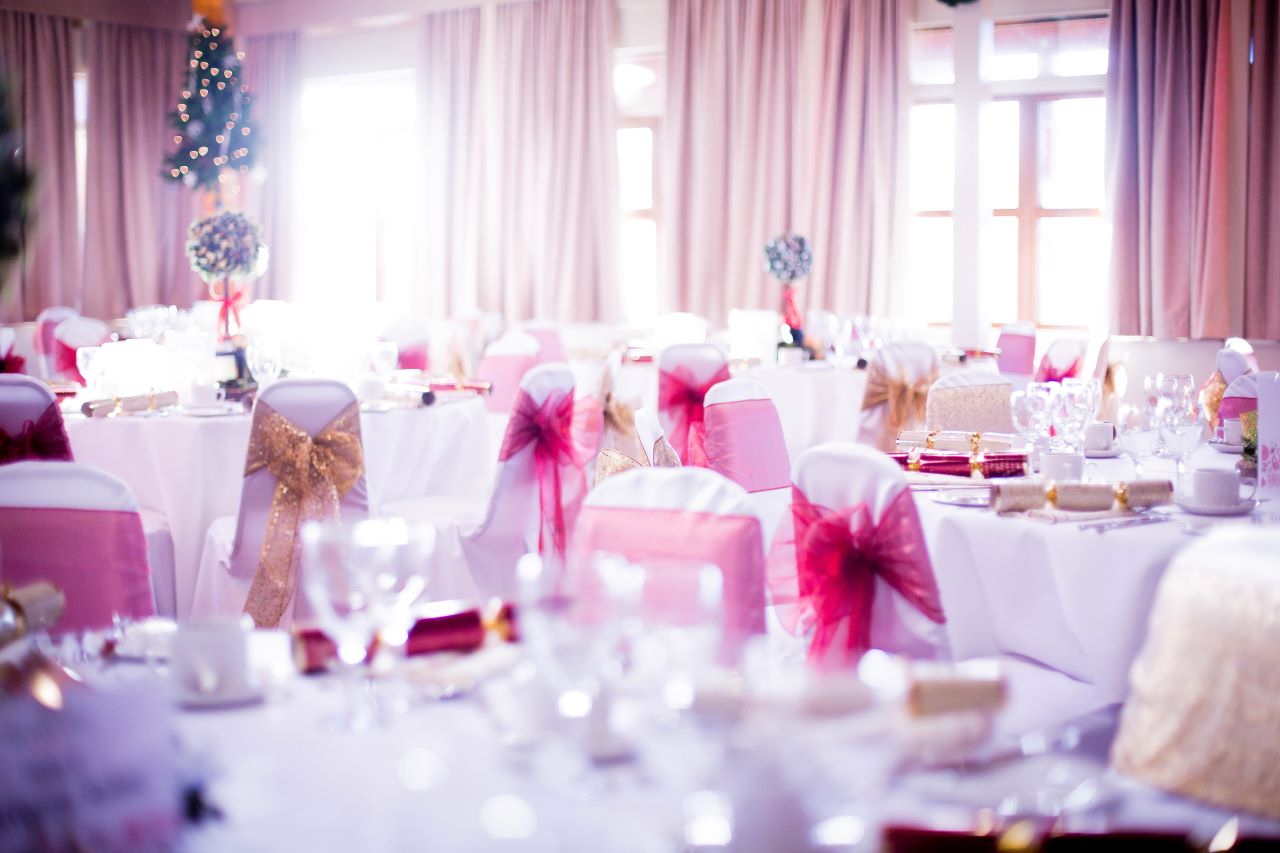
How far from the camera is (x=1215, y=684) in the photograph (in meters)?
1.49

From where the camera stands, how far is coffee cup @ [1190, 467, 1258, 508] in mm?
2730

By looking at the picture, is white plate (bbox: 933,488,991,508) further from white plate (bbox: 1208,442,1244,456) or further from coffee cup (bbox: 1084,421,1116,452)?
white plate (bbox: 1208,442,1244,456)

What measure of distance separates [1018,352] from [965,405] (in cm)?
393

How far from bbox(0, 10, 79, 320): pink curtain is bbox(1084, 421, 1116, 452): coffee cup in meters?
9.45

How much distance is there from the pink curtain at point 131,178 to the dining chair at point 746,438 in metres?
8.69

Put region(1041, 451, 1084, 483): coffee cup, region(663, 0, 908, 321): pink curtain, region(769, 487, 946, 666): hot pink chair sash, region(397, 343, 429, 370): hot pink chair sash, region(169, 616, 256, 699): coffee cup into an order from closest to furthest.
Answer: region(169, 616, 256, 699): coffee cup → region(769, 487, 946, 666): hot pink chair sash → region(1041, 451, 1084, 483): coffee cup → region(397, 343, 429, 370): hot pink chair sash → region(663, 0, 908, 321): pink curtain

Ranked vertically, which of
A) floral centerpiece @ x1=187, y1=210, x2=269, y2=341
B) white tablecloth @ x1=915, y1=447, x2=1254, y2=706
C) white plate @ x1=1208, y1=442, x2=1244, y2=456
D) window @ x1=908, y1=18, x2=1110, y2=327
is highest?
window @ x1=908, y1=18, x2=1110, y2=327

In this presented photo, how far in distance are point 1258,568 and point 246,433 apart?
3.42 meters

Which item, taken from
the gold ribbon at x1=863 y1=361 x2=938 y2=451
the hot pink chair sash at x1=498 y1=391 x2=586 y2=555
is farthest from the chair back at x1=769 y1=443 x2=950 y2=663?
the gold ribbon at x1=863 y1=361 x2=938 y2=451

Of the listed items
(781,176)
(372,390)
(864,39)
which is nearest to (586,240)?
(781,176)

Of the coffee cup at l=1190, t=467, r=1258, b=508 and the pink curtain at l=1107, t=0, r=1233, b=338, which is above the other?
the pink curtain at l=1107, t=0, r=1233, b=338

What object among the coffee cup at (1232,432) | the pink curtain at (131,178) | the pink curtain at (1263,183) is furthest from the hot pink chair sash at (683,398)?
the pink curtain at (131,178)

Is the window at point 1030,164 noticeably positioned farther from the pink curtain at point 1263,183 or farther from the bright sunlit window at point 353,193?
the bright sunlit window at point 353,193

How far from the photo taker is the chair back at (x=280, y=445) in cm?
369
